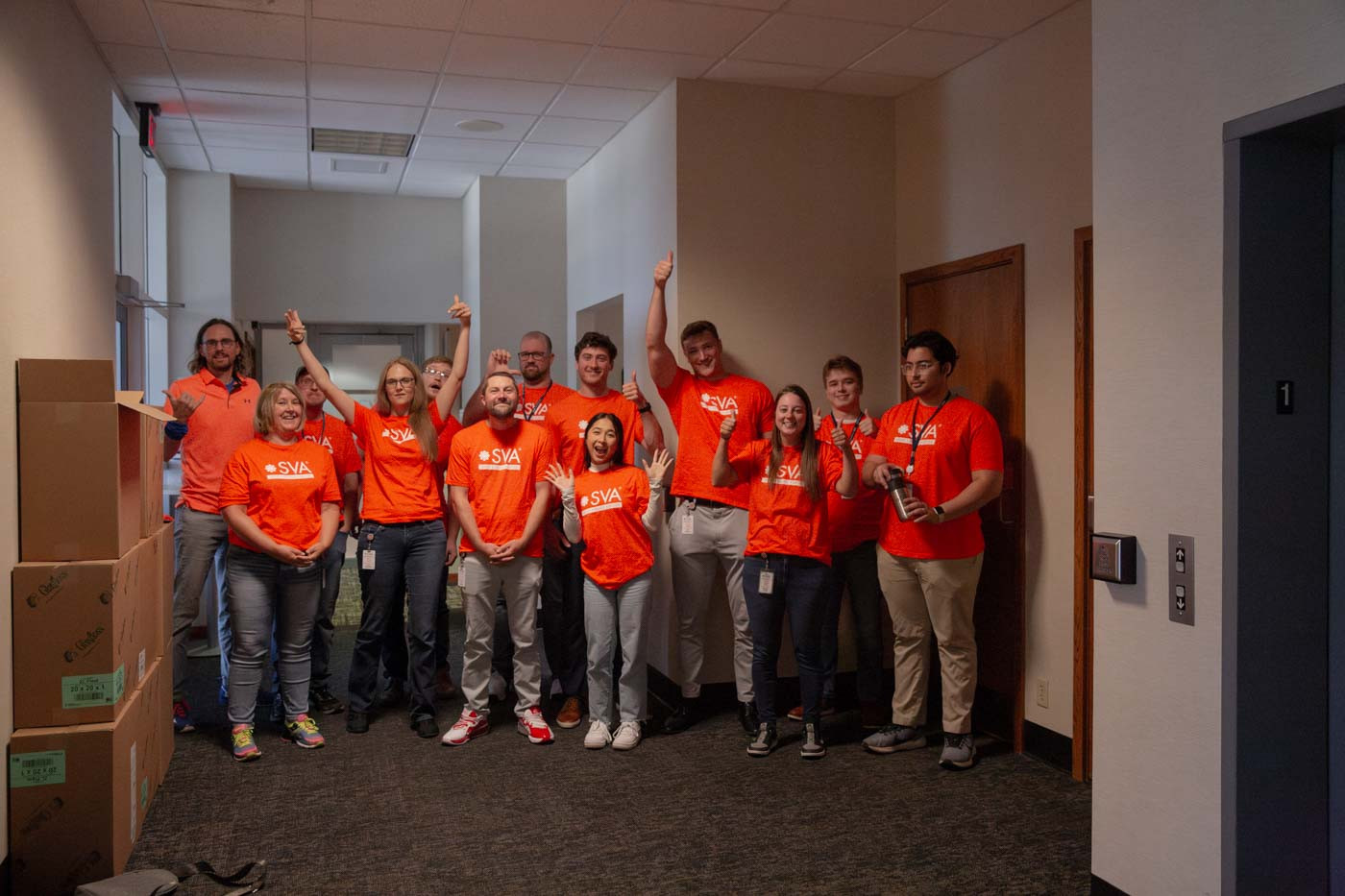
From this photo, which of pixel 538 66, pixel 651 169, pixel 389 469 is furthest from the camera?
pixel 651 169

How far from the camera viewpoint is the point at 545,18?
13.0 ft

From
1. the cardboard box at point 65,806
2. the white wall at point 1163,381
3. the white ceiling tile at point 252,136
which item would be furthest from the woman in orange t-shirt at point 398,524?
the white wall at point 1163,381

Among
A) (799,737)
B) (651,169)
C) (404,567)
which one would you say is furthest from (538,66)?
(799,737)

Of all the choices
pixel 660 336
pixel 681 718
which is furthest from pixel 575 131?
pixel 681 718

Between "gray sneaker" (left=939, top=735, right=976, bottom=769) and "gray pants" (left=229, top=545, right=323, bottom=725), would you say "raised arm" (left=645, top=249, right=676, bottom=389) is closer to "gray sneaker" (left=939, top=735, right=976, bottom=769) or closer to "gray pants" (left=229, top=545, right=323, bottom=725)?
"gray pants" (left=229, top=545, right=323, bottom=725)

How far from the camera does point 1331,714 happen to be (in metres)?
2.28

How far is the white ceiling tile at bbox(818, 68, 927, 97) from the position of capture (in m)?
4.61

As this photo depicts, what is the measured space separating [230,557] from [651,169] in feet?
8.53

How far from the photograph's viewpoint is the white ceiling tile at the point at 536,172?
657cm

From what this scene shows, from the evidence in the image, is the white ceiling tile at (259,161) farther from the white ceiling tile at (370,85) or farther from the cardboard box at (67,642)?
the cardboard box at (67,642)

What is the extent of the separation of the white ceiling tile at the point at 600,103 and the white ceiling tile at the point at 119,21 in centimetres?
176

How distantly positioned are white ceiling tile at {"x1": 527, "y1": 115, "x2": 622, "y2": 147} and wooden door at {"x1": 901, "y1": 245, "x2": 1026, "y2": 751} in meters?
2.07

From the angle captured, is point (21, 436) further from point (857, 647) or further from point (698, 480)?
point (857, 647)

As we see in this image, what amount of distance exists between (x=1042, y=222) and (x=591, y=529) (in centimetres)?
210
